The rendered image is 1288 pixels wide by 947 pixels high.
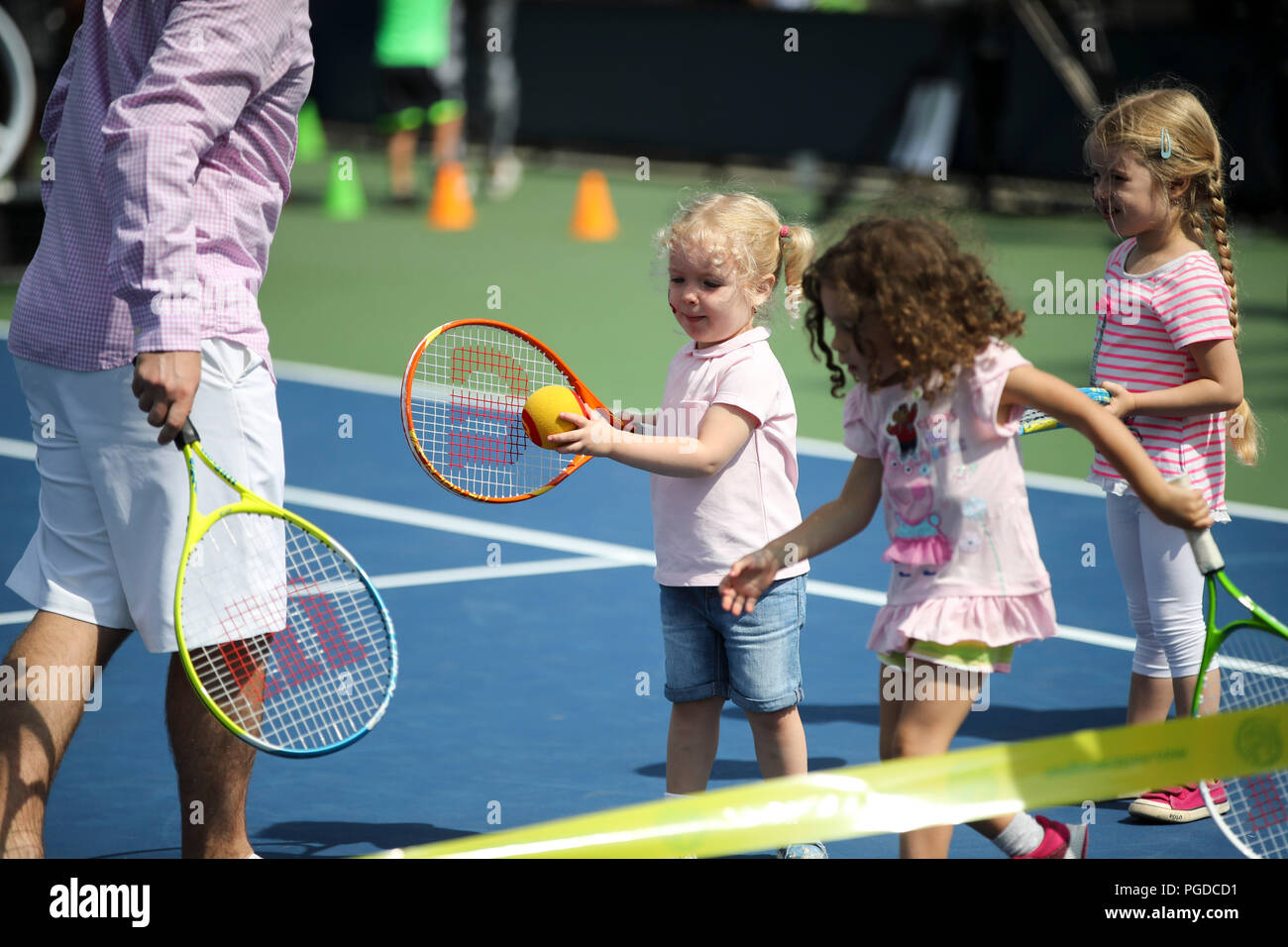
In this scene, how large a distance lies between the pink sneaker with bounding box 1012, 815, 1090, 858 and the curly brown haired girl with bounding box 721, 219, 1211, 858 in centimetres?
10

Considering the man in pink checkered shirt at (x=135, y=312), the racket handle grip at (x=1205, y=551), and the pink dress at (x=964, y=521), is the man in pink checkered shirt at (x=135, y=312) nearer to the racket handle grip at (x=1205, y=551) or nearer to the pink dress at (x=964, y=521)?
the pink dress at (x=964, y=521)

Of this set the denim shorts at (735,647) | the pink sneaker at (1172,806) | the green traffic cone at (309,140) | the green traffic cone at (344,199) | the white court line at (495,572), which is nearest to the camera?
the denim shorts at (735,647)

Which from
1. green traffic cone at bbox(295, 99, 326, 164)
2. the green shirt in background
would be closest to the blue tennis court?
the green shirt in background

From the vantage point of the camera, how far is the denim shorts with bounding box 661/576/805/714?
359 cm

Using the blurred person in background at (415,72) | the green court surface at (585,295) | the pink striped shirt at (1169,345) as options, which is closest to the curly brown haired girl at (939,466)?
the pink striped shirt at (1169,345)

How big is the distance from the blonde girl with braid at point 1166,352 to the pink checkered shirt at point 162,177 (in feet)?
6.28

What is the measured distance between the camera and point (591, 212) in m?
13.9

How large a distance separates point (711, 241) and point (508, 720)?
1.70m

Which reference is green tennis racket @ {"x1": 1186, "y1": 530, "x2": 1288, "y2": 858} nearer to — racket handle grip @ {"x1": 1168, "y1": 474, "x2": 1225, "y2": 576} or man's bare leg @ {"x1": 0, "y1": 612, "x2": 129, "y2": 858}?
racket handle grip @ {"x1": 1168, "y1": 474, "x2": 1225, "y2": 576}

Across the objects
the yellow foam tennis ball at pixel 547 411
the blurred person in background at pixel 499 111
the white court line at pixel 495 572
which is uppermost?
the blurred person in background at pixel 499 111

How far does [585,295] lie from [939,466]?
8.58 metres

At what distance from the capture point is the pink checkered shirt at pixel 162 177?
3.06 metres
